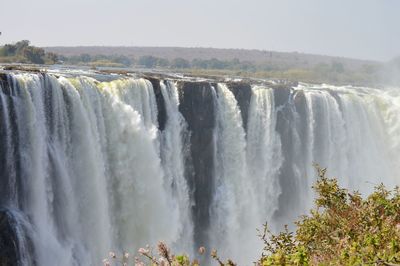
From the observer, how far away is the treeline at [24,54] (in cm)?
4234

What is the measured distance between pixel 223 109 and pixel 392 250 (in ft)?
56.0

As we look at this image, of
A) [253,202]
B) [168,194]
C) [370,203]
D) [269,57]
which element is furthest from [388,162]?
[269,57]

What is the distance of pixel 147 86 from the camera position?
18375 millimetres

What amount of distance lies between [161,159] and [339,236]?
474 inches

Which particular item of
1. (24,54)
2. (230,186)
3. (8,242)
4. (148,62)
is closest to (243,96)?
(230,186)

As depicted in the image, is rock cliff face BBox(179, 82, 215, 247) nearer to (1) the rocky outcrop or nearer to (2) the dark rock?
(2) the dark rock

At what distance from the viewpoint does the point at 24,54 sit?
43188mm

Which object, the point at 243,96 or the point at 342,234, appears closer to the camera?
the point at 342,234

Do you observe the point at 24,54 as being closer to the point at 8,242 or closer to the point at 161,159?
the point at 161,159

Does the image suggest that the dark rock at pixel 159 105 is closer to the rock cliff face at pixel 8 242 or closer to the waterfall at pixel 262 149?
the waterfall at pixel 262 149

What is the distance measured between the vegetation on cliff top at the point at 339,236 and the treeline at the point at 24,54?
35.6 metres

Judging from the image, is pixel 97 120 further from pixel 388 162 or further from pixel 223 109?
pixel 388 162

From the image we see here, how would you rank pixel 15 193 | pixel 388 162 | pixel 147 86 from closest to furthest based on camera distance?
pixel 15 193 → pixel 147 86 → pixel 388 162

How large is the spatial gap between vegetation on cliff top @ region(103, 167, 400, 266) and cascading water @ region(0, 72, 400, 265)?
2502 mm
